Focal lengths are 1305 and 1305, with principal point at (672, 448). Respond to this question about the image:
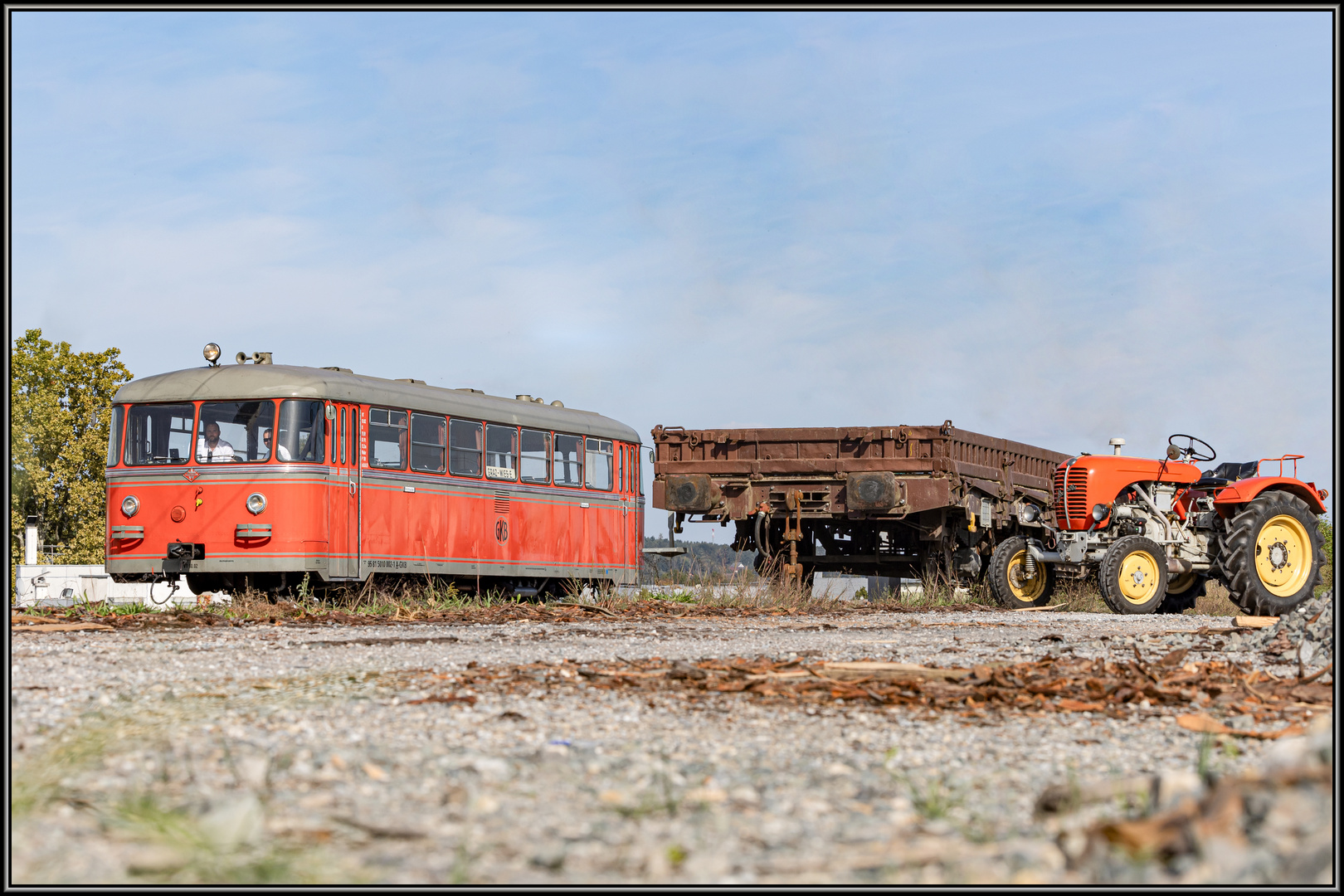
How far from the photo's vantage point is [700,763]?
4.73 meters

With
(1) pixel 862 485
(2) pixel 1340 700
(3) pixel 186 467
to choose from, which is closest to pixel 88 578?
(3) pixel 186 467

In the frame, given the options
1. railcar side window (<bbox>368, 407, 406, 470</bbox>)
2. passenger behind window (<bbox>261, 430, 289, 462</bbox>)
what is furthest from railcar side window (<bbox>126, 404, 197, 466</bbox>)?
railcar side window (<bbox>368, 407, 406, 470</bbox>)

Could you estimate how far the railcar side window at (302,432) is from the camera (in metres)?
14.7

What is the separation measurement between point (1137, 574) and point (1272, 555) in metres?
1.67

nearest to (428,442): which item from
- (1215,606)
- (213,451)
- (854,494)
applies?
(213,451)

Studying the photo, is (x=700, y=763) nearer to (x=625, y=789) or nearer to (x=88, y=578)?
(x=625, y=789)

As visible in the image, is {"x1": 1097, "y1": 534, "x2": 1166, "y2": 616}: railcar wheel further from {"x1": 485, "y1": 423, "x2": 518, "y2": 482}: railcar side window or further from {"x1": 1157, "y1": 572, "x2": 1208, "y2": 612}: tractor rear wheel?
{"x1": 485, "y1": 423, "x2": 518, "y2": 482}: railcar side window

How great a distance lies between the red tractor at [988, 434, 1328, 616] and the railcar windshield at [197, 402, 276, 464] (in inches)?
371

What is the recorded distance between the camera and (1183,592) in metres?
17.4

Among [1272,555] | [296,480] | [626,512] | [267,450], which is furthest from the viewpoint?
[626,512]

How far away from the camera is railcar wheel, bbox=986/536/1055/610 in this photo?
1723 cm

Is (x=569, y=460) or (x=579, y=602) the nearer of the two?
(x=579, y=602)

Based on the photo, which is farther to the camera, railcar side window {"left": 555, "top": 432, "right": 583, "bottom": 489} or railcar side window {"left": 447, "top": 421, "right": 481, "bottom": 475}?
railcar side window {"left": 555, "top": 432, "right": 583, "bottom": 489}

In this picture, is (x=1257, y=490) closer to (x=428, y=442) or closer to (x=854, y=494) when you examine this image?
(x=854, y=494)
